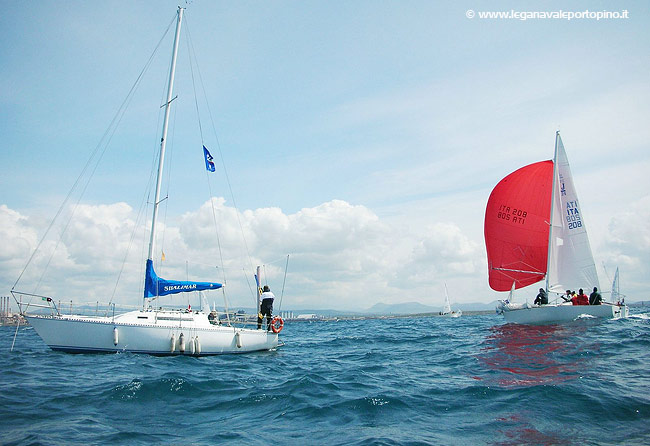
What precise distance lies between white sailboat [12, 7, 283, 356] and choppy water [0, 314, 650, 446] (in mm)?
536

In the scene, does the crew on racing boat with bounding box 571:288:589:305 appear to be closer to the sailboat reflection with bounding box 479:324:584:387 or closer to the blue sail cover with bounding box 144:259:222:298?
the sailboat reflection with bounding box 479:324:584:387

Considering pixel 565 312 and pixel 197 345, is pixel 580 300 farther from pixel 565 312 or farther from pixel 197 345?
pixel 197 345

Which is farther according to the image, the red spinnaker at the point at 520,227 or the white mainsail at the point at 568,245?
the red spinnaker at the point at 520,227

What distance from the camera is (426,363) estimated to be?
497 inches

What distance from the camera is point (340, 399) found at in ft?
28.2

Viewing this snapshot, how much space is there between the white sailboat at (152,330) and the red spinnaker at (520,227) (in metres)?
17.0

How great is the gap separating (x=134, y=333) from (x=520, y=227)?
22.9 m

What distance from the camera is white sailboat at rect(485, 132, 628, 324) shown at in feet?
78.3

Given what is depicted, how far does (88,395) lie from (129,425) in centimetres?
261

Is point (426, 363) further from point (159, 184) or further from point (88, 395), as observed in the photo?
Answer: point (159, 184)

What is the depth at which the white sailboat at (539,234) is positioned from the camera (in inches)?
940

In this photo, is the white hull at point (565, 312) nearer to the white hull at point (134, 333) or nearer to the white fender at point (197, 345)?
the white hull at point (134, 333)

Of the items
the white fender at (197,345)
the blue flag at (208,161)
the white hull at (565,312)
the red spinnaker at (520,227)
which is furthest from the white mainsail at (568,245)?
the white fender at (197,345)

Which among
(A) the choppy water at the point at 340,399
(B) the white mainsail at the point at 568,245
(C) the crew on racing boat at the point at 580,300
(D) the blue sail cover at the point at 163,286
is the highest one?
(B) the white mainsail at the point at 568,245
